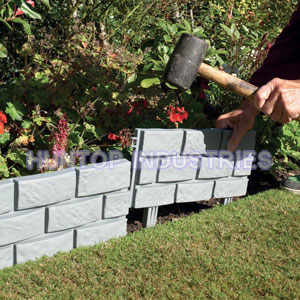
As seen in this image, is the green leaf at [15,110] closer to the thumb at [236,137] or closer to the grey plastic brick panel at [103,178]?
the grey plastic brick panel at [103,178]

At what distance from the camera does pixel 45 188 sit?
218cm

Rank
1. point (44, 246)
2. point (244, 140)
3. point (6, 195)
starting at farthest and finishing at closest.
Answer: point (244, 140)
point (44, 246)
point (6, 195)

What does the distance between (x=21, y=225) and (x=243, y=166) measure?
1.70 meters

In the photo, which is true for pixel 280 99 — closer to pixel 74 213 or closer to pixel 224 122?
pixel 224 122

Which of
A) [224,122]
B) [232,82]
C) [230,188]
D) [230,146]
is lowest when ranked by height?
[230,188]

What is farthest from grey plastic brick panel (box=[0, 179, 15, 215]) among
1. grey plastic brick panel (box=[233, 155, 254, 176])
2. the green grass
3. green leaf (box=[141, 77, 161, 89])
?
grey plastic brick panel (box=[233, 155, 254, 176])

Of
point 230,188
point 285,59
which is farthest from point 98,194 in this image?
point 285,59

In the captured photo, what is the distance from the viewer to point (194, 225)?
9.10 feet

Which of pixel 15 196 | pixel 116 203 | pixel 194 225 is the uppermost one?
pixel 15 196

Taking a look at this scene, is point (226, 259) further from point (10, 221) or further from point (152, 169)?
point (10, 221)

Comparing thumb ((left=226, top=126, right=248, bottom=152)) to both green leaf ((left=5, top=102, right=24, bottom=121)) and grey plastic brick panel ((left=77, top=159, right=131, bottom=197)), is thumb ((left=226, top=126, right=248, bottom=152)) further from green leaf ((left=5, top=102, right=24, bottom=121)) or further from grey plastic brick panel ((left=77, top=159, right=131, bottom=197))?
green leaf ((left=5, top=102, right=24, bottom=121))

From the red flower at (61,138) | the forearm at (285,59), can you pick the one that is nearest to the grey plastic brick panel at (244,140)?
the forearm at (285,59)

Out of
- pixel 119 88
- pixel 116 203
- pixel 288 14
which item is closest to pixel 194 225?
pixel 116 203

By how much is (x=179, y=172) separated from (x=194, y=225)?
1.19 ft
